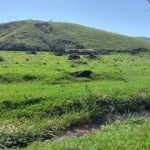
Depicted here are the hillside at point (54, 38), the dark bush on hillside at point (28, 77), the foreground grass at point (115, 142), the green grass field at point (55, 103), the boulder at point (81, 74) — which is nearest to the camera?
the foreground grass at point (115, 142)

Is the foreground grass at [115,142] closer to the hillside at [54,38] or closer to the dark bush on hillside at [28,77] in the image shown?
the dark bush on hillside at [28,77]

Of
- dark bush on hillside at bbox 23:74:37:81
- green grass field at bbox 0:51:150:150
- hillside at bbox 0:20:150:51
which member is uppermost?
hillside at bbox 0:20:150:51

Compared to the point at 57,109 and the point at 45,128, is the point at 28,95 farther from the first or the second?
the point at 45,128

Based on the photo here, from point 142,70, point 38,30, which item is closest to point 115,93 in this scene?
point 142,70

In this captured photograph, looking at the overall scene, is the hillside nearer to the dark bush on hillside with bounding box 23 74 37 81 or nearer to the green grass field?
the dark bush on hillside with bounding box 23 74 37 81

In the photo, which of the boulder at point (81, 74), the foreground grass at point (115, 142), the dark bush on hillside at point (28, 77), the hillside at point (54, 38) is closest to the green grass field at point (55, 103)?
the dark bush on hillside at point (28, 77)

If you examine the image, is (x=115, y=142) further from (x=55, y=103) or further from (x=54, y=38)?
(x=54, y=38)

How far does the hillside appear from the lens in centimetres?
15538

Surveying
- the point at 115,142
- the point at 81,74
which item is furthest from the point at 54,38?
the point at 115,142

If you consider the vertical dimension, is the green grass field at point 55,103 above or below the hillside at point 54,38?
below

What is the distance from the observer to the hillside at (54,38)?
15538cm

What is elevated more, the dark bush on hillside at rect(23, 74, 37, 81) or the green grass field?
the dark bush on hillside at rect(23, 74, 37, 81)

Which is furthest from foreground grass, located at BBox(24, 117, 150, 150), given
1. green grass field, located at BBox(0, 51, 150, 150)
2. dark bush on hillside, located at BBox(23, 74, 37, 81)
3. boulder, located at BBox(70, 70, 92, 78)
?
boulder, located at BBox(70, 70, 92, 78)

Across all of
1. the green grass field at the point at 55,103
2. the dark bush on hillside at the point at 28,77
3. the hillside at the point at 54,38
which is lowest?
the green grass field at the point at 55,103
